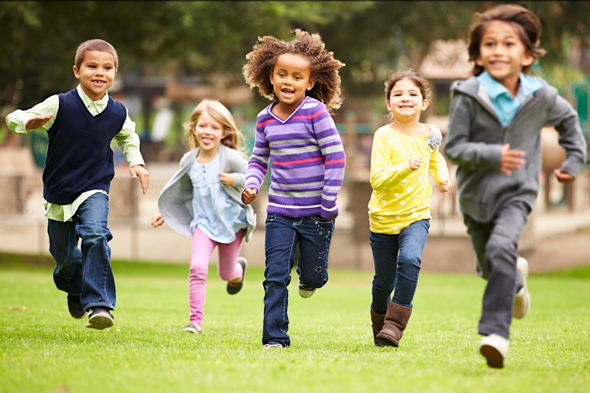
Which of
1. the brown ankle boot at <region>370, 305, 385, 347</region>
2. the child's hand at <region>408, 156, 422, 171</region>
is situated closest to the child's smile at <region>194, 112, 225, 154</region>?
the brown ankle boot at <region>370, 305, 385, 347</region>

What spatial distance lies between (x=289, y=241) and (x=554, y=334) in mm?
2803

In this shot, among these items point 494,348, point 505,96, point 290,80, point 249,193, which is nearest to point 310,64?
point 290,80

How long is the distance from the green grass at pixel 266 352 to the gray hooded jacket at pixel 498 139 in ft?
3.25

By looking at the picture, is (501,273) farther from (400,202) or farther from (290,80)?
(290,80)

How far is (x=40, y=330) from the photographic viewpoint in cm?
688

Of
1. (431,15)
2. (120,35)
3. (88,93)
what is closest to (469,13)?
(431,15)

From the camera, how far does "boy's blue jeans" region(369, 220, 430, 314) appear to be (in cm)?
583

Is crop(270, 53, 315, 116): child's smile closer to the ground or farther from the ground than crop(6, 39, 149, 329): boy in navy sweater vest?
farther from the ground

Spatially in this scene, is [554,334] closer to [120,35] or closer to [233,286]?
[233,286]

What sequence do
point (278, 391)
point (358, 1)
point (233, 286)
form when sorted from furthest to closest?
1. point (358, 1)
2. point (233, 286)
3. point (278, 391)

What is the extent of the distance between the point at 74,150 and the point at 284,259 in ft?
5.77

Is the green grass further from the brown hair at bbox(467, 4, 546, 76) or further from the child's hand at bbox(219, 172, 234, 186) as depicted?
the brown hair at bbox(467, 4, 546, 76)

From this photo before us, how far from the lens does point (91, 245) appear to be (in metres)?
6.20

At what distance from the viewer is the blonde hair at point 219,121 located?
743cm
